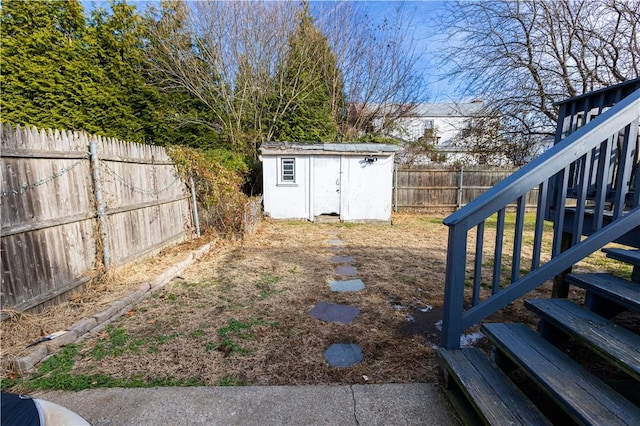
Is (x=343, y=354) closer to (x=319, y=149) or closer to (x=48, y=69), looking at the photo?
(x=319, y=149)

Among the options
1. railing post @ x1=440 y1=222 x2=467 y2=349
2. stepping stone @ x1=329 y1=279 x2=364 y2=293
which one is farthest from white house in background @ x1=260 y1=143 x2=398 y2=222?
railing post @ x1=440 y1=222 x2=467 y2=349

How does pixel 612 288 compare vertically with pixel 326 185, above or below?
below

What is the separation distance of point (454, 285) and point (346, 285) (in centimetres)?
222

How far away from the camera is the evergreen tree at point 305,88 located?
10992mm

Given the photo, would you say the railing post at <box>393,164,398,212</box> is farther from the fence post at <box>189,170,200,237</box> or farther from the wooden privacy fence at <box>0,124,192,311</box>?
the wooden privacy fence at <box>0,124,192,311</box>

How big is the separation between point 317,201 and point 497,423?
315 inches

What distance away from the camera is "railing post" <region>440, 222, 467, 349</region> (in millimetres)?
1814

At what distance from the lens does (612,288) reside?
1862 millimetres

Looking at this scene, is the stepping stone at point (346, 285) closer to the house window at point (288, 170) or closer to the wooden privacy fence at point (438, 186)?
the house window at point (288, 170)

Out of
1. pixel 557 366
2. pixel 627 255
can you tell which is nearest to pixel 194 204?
pixel 557 366

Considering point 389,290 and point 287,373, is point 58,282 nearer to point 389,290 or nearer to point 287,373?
point 287,373

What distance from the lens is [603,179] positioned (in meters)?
1.88

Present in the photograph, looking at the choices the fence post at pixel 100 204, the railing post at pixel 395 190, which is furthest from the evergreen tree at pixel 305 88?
the fence post at pixel 100 204

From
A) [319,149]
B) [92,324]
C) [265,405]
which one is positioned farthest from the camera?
[319,149]
